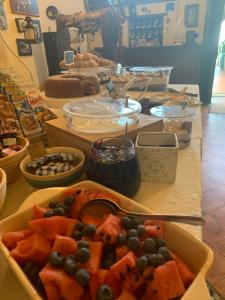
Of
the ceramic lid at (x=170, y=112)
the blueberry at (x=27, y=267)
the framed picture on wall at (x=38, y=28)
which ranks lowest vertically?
the blueberry at (x=27, y=267)

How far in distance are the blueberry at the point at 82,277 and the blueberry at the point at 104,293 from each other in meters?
0.02

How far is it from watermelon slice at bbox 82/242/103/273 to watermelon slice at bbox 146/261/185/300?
0.08m

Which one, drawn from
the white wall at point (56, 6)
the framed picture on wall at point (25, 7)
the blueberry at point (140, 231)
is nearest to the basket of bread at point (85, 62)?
the blueberry at point (140, 231)

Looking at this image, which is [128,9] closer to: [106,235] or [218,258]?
[218,258]

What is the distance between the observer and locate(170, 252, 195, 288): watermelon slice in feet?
1.16

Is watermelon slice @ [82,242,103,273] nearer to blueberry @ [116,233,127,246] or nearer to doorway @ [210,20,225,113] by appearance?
blueberry @ [116,233,127,246]

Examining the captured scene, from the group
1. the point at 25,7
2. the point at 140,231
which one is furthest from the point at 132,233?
the point at 25,7

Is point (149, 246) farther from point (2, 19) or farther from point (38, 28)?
point (38, 28)

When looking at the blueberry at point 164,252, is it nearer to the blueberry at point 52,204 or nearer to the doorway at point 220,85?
the blueberry at point 52,204

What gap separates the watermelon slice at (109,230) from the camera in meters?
0.41

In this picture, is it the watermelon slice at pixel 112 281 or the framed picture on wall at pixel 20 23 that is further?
the framed picture on wall at pixel 20 23

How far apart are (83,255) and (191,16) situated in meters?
3.96

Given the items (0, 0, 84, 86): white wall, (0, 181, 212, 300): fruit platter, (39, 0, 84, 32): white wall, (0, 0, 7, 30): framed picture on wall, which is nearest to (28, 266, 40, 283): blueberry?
(0, 181, 212, 300): fruit platter

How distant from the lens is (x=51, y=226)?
43 cm
